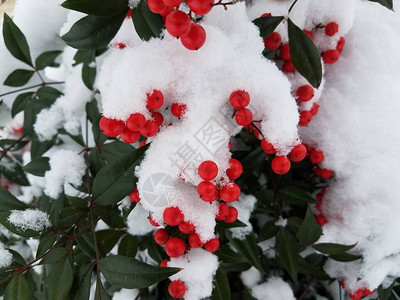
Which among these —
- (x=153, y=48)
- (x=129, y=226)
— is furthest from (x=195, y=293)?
(x=153, y=48)

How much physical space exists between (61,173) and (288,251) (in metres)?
0.55

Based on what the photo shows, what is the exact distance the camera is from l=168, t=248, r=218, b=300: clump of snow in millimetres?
641

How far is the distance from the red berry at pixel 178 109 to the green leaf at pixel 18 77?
526mm

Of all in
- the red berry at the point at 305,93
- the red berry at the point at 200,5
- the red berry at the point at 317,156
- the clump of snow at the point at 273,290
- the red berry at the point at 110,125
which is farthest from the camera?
the clump of snow at the point at 273,290

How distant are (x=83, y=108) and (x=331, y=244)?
2.34 feet

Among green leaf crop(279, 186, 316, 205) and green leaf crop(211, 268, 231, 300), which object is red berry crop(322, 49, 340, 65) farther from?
green leaf crop(211, 268, 231, 300)

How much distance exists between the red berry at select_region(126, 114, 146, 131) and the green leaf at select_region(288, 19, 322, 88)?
0.31 m

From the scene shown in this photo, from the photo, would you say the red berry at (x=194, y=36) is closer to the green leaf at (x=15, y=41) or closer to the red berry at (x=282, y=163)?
the red berry at (x=282, y=163)

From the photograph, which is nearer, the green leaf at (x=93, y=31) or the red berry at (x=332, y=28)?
the green leaf at (x=93, y=31)

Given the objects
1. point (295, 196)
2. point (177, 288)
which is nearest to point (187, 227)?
point (177, 288)

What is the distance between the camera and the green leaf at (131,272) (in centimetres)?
55

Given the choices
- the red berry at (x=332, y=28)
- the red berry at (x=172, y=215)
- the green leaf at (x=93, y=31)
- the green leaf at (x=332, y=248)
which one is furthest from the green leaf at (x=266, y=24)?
the green leaf at (x=332, y=248)

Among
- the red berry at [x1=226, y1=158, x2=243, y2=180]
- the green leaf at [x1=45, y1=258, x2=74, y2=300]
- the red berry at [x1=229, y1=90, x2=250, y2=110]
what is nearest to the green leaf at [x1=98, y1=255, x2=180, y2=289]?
the green leaf at [x1=45, y1=258, x2=74, y2=300]

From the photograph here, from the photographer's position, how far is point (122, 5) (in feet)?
1.82
